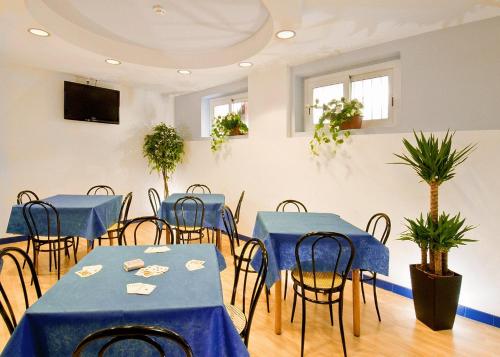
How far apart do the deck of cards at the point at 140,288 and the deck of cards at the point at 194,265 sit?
0.29m

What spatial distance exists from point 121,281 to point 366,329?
1974 millimetres

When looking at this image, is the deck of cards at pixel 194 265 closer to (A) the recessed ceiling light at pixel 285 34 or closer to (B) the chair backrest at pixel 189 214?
(B) the chair backrest at pixel 189 214

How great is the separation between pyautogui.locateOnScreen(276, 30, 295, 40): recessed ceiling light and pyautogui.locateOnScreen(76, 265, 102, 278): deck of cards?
261cm

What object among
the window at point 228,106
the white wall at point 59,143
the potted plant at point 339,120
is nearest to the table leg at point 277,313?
the potted plant at point 339,120

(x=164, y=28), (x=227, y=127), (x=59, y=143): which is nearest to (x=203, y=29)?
(x=164, y=28)

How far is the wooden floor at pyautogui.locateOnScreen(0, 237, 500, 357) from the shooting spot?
7.30 ft

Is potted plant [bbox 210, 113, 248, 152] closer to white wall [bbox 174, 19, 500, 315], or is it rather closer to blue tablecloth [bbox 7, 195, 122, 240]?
white wall [bbox 174, 19, 500, 315]

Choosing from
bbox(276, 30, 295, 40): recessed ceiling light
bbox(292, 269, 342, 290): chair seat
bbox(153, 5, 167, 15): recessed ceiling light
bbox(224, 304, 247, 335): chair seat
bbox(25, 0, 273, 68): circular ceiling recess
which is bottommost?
bbox(224, 304, 247, 335): chair seat

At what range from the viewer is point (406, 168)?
3.10 meters

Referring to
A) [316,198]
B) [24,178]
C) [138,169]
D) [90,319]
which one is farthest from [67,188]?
[90,319]

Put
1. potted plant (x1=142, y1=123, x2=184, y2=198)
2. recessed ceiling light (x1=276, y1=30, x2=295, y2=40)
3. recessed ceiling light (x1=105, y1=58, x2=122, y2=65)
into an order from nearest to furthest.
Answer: recessed ceiling light (x1=276, y1=30, x2=295, y2=40) → recessed ceiling light (x1=105, y1=58, x2=122, y2=65) → potted plant (x1=142, y1=123, x2=184, y2=198)

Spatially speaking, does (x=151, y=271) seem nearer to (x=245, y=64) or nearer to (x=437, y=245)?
(x=437, y=245)

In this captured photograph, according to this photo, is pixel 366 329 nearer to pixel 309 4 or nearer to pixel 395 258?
pixel 395 258

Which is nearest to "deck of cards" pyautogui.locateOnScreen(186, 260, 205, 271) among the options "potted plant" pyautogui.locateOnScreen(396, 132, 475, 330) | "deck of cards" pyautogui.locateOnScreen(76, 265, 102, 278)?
"deck of cards" pyautogui.locateOnScreen(76, 265, 102, 278)
